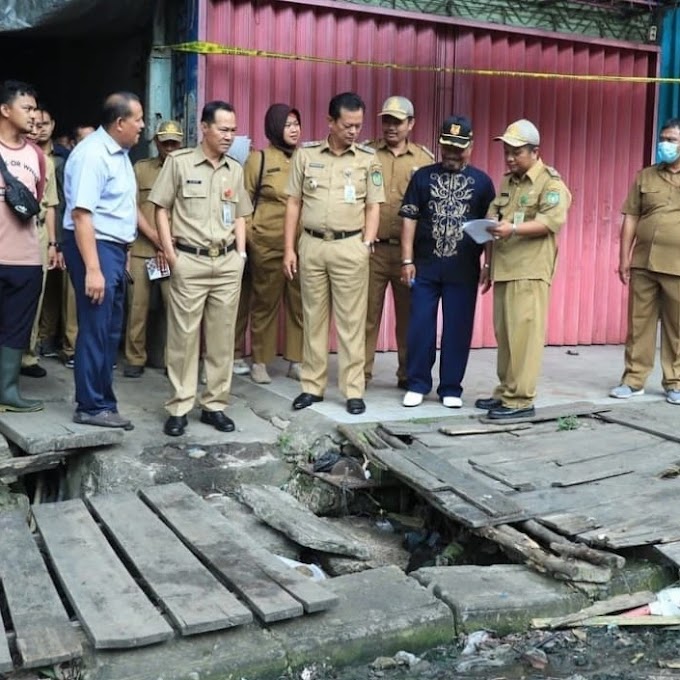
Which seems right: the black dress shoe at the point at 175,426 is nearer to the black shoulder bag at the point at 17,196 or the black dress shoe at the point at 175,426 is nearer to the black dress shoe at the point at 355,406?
the black dress shoe at the point at 355,406

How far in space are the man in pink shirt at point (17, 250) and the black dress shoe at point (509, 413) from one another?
2.76m

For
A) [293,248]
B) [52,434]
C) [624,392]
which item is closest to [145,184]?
[293,248]

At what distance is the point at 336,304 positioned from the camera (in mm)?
6051

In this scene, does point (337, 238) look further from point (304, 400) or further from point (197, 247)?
point (304, 400)

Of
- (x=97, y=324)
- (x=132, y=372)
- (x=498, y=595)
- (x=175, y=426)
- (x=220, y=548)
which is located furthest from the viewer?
(x=132, y=372)

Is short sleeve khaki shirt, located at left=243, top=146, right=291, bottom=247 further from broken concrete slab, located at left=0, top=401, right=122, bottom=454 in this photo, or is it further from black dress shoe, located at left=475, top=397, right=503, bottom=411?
broken concrete slab, located at left=0, top=401, right=122, bottom=454

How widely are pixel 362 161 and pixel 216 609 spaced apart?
3.26 m

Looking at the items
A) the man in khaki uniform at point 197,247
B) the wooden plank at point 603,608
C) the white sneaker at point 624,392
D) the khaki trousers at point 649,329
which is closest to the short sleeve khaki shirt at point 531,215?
the khaki trousers at point 649,329

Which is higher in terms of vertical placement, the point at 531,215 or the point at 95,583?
the point at 531,215

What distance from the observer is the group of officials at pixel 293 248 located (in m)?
5.32

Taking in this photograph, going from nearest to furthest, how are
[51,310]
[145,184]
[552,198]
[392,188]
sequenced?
[552,198] → [392,188] → [145,184] → [51,310]

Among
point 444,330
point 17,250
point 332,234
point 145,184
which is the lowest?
point 444,330

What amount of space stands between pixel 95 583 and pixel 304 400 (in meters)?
2.43

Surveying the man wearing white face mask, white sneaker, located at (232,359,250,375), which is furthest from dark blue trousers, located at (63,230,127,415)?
the man wearing white face mask
